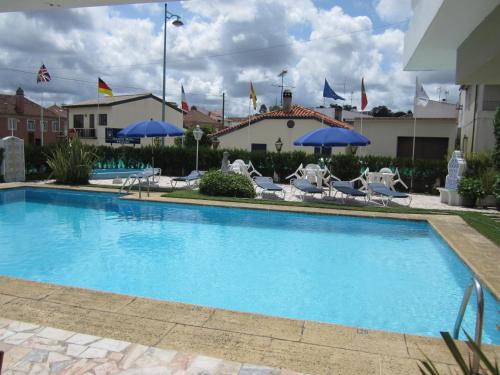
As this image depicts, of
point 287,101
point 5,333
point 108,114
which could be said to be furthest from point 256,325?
point 108,114

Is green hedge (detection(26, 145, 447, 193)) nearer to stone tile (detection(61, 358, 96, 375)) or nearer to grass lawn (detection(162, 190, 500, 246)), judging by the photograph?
grass lawn (detection(162, 190, 500, 246))

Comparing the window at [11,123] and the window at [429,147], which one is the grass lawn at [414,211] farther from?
the window at [11,123]

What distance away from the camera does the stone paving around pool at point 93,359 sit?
10.2 ft

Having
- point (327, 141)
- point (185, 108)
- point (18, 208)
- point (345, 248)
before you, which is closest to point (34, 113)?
point (185, 108)

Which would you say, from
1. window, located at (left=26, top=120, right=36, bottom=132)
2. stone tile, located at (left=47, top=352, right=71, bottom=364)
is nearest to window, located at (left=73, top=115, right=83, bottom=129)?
window, located at (left=26, top=120, right=36, bottom=132)

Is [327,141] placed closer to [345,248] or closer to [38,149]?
[345,248]

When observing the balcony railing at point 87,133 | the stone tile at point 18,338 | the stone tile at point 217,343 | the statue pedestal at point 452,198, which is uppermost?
the balcony railing at point 87,133

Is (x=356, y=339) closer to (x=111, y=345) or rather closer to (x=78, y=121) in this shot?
(x=111, y=345)

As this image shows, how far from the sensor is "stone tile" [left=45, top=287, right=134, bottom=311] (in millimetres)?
4306

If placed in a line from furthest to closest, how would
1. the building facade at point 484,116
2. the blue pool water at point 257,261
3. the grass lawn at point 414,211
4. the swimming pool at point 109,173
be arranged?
the swimming pool at point 109,173 < the building facade at point 484,116 < the grass lawn at point 414,211 < the blue pool water at point 257,261

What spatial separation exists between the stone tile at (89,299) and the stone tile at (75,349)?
0.77 meters

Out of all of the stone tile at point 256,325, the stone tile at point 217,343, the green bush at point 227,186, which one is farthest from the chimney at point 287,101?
the stone tile at point 217,343

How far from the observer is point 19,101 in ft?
172

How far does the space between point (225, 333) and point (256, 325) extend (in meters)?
0.34
